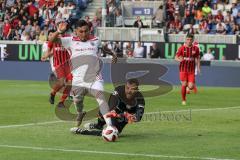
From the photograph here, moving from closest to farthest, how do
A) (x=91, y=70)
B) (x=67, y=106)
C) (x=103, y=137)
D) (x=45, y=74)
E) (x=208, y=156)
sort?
(x=208, y=156) < (x=103, y=137) < (x=91, y=70) < (x=67, y=106) < (x=45, y=74)

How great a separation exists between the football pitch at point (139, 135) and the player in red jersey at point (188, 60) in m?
1.17

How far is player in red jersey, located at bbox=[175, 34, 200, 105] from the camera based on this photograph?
2427 centimetres

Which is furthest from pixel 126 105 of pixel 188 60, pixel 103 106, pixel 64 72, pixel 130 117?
pixel 188 60

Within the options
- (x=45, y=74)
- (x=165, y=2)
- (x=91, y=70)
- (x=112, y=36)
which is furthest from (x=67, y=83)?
(x=165, y=2)

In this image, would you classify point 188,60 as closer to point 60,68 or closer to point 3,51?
point 60,68

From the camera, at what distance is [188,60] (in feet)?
80.6

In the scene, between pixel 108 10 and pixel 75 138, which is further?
pixel 108 10

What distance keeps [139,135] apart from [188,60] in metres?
9.93

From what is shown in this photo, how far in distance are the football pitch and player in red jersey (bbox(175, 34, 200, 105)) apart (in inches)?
46.1

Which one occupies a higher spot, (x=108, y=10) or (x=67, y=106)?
(x=108, y=10)

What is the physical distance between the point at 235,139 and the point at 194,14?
25351 millimetres

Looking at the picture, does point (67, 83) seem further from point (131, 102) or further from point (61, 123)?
point (131, 102)

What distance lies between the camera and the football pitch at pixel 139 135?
1240cm

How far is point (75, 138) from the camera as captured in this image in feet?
46.8
